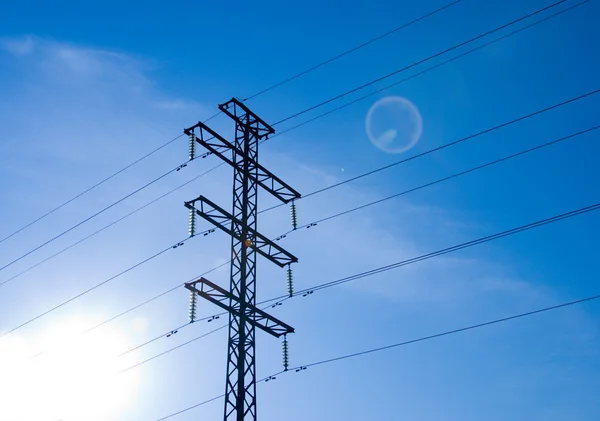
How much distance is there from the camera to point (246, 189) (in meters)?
32.1

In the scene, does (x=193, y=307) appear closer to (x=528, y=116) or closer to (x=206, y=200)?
(x=206, y=200)

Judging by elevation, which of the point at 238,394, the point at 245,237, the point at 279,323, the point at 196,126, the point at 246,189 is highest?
the point at 196,126

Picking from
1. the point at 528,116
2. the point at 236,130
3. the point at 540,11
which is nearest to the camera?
the point at 528,116

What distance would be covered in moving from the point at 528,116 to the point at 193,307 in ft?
45.6

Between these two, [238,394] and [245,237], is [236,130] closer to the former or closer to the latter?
[245,237]

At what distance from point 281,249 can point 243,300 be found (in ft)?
12.3

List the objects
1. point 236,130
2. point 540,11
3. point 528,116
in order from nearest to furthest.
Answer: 1. point 528,116
2. point 540,11
3. point 236,130

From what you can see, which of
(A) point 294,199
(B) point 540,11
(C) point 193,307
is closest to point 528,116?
(B) point 540,11

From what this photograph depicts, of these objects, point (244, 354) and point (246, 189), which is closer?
point (244, 354)

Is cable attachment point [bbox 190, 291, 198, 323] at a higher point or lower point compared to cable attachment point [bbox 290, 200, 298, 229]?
lower

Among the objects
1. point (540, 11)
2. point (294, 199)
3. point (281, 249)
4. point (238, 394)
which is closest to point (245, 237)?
point (281, 249)

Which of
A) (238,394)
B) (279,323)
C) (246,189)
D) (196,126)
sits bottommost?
(238,394)

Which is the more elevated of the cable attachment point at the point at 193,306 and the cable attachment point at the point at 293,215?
the cable attachment point at the point at 293,215

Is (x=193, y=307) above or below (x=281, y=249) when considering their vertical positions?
below
